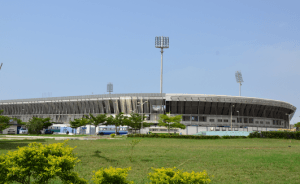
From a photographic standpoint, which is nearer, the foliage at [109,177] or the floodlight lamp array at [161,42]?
the foliage at [109,177]

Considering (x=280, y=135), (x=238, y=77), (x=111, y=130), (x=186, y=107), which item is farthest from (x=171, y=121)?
(x=238, y=77)

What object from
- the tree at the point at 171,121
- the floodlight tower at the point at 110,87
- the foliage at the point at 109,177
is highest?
the floodlight tower at the point at 110,87

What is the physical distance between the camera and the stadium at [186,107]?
82931 millimetres

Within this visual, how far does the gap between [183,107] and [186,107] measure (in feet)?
3.24

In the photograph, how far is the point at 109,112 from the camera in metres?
86.8

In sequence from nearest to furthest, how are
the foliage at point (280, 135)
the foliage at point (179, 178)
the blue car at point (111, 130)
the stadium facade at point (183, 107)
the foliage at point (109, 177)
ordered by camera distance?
the foliage at point (179, 178) → the foliage at point (109, 177) → the foliage at point (280, 135) → the blue car at point (111, 130) → the stadium facade at point (183, 107)

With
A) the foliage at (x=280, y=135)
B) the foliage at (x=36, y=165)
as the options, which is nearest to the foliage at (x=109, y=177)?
the foliage at (x=36, y=165)

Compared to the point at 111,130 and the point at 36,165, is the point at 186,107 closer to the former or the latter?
the point at 111,130

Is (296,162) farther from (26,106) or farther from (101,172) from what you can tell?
(26,106)

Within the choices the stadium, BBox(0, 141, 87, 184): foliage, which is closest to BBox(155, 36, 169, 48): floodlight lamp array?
the stadium

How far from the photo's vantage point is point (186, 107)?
84.1m

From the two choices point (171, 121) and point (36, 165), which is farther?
→ point (171, 121)

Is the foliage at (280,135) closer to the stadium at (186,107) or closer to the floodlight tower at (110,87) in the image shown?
the stadium at (186,107)

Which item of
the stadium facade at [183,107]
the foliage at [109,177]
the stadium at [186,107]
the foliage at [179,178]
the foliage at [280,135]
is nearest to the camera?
the foliage at [179,178]
